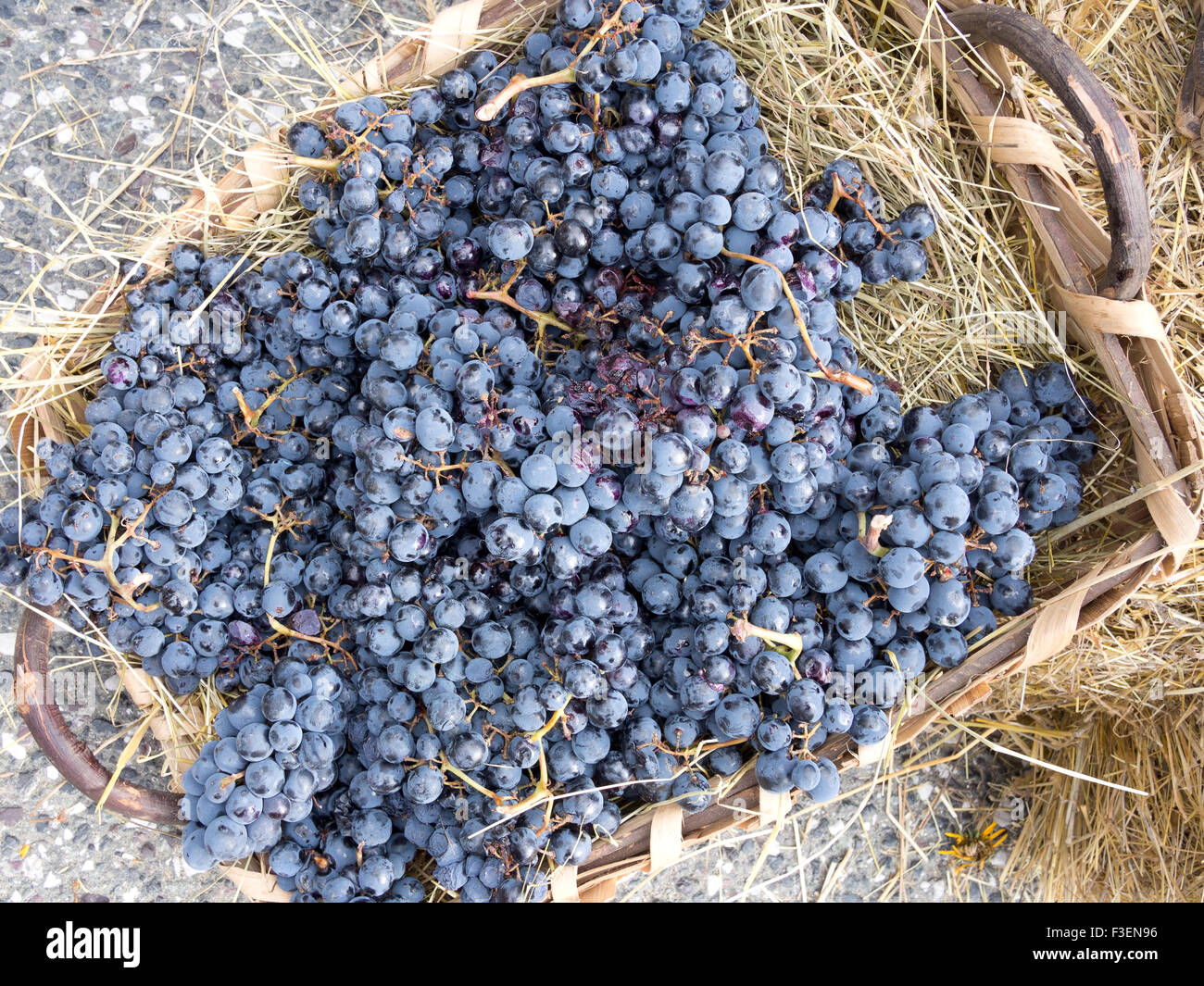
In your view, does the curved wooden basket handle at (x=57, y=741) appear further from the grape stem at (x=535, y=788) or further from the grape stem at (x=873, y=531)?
the grape stem at (x=873, y=531)

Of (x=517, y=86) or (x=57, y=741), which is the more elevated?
(x=517, y=86)

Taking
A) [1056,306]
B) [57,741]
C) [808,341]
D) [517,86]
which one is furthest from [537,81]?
[57,741]

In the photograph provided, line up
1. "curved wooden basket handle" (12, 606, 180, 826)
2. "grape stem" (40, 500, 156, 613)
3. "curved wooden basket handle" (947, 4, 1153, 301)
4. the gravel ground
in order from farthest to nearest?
the gravel ground, "curved wooden basket handle" (12, 606, 180, 826), "grape stem" (40, 500, 156, 613), "curved wooden basket handle" (947, 4, 1153, 301)

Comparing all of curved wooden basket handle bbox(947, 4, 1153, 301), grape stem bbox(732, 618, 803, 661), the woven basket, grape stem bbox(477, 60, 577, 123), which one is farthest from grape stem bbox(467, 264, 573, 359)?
curved wooden basket handle bbox(947, 4, 1153, 301)

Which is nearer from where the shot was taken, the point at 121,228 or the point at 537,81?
the point at 537,81

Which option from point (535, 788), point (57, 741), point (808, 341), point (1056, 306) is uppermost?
point (1056, 306)

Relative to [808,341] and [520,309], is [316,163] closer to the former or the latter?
[520,309]

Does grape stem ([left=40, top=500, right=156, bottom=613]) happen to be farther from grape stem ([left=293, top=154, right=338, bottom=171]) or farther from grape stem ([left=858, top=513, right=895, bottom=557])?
grape stem ([left=858, top=513, right=895, bottom=557])
